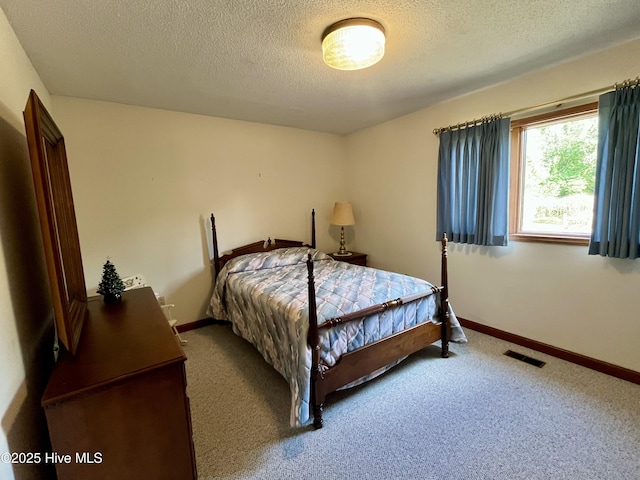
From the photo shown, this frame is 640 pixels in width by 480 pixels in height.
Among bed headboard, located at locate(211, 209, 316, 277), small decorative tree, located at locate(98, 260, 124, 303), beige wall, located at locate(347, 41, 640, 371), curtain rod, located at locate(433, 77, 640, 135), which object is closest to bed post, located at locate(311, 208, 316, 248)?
bed headboard, located at locate(211, 209, 316, 277)

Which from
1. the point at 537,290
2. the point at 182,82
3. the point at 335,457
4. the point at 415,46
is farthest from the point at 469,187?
the point at 182,82

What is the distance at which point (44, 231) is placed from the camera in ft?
3.69

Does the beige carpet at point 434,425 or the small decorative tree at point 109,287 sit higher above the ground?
the small decorative tree at point 109,287

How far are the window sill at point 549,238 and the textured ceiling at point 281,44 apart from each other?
137cm

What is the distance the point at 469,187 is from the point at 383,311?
5.46ft

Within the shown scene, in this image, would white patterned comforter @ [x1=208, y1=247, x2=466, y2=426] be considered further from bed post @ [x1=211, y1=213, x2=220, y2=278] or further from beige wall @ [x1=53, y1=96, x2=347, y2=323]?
beige wall @ [x1=53, y1=96, x2=347, y2=323]

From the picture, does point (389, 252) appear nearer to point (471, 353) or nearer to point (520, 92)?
point (471, 353)

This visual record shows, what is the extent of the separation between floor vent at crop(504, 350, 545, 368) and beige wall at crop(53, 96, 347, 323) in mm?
2653

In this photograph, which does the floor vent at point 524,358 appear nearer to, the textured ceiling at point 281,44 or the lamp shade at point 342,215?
the lamp shade at point 342,215

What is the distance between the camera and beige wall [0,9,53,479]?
1.08 m

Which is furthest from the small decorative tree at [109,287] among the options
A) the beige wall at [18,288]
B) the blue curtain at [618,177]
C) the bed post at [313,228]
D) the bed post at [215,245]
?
the blue curtain at [618,177]

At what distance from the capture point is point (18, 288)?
1.30 metres

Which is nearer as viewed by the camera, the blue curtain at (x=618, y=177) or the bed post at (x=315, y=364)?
the bed post at (x=315, y=364)

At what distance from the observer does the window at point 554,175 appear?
7.66 ft
